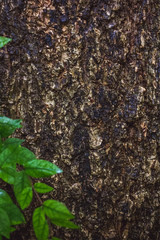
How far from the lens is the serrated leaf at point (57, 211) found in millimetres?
599

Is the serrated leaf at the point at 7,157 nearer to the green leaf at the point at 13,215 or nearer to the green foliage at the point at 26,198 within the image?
the green foliage at the point at 26,198

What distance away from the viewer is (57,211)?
1.98 ft


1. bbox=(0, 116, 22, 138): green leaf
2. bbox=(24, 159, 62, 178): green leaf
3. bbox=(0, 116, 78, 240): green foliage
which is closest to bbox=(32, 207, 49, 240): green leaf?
bbox=(0, 116, 78, 240): green foliage

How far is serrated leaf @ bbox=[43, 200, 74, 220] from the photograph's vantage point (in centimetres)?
60

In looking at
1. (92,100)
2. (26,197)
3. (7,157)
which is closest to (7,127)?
A: (7,157)

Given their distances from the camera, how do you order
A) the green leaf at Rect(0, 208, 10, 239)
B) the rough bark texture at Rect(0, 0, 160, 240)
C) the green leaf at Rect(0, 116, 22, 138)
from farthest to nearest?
the rough bark texture at Rect(0, 0, 160, 240), the green leaf at Rect(0, 116, 22, 138), the green leaf at Rect(0, 208, 10, 239)

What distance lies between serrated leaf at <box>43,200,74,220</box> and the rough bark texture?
1.65ft

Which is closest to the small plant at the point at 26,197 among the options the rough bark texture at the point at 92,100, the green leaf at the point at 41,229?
the green leaf at the point at 41,229

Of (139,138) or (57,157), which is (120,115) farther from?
(57,157)

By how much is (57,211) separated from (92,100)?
1.93ft

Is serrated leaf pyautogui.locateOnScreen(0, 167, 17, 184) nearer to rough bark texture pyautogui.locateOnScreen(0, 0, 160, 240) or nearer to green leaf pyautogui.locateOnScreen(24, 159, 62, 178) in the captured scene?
green leaf pyautogui.locateOnScreen(24, 159, 62, 178)

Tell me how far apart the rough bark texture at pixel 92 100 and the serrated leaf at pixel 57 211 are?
0.50m

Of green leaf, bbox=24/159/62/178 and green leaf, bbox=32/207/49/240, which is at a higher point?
green leaf, bbox=24/159/62/178

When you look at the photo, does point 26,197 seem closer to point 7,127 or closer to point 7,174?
point 7,174
